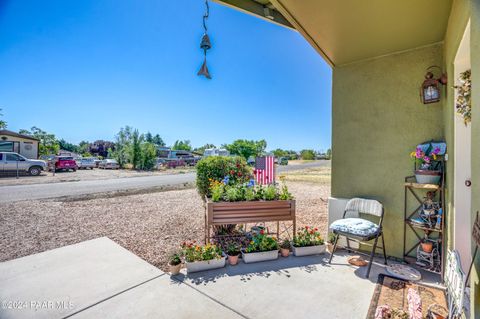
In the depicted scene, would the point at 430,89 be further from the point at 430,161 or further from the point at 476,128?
the point at 476,128

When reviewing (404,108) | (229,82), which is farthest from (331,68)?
(229,82)

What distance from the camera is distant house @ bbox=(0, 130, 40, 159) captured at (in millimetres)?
16944

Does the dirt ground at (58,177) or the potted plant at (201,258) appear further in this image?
the dirt ground at (58,177)

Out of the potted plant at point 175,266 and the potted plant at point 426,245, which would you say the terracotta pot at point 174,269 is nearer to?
the potted plant at point 175,266

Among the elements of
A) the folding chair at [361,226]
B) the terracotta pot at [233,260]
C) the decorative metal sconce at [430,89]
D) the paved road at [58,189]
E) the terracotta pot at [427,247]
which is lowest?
the terracotta pot at [233,260]

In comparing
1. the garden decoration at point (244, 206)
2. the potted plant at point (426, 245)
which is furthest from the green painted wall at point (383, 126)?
the garden decoration at point (244, 206)

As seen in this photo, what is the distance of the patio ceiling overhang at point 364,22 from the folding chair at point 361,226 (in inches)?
82.1

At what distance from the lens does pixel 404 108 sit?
297 centimetres

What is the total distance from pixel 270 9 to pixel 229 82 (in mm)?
12081

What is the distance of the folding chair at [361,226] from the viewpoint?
8.39ft

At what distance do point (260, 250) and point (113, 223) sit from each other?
10.9 ft

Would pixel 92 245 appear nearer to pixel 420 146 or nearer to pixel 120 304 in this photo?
pixel 120 304

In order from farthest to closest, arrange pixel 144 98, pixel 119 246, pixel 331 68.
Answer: pixel 144 98 → pixel 331 68 → pixel 119 246

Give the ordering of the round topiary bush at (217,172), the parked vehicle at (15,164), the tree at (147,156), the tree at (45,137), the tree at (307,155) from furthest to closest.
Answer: the tree at (307,155) < the tree at (45,137) < the tree at (147,156) < the parked vehicle at (15,164) < the round topiary bush at (217,172)
